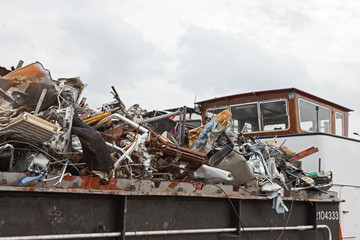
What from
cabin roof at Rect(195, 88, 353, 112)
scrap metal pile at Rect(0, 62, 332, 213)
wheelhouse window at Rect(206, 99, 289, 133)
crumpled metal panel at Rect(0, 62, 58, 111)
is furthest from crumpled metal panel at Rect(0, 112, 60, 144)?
cabin roof at Rect(195, 88, 353, 112)

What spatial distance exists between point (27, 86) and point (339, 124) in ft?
20.8

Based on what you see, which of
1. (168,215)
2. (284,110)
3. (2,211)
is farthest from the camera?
(284,110)

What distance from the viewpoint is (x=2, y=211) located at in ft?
8.94

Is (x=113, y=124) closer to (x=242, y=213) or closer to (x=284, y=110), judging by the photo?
(x=242, y=213)

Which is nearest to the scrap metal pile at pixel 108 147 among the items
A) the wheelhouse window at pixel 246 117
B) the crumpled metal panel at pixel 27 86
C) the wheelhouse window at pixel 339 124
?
the crumpled metal panel at pixel 27 86

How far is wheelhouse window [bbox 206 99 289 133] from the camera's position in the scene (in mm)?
7625

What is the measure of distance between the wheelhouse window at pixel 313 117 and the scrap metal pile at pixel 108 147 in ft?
6.76

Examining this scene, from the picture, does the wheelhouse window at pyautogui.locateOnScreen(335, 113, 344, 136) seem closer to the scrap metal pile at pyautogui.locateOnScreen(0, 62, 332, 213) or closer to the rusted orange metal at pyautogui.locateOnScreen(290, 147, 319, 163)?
the rusted orange metal at pyautogui.locateOnScreen(290, 147, 319, 163)

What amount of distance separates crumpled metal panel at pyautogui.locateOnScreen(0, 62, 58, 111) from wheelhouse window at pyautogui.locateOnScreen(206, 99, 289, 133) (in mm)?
4164

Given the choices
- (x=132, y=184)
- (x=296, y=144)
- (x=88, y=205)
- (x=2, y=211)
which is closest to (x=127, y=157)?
(x=132, y=184)

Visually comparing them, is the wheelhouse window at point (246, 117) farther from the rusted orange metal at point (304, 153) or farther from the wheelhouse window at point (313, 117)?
the rusted orange metal at point (304, 153)

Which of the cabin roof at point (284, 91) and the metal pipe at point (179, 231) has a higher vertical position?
the cabin roof at point (284, 91)

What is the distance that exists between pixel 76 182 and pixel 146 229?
0.76 metres

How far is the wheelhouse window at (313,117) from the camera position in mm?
7641
